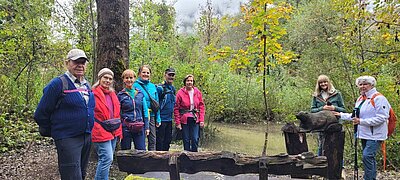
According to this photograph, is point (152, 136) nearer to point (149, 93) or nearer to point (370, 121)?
point (149, 93)

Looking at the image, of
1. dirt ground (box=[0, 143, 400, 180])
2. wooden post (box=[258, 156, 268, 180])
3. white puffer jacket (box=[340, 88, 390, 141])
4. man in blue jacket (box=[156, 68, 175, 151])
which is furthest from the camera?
man in blue jacket (box=[156, 68, 175, 151])

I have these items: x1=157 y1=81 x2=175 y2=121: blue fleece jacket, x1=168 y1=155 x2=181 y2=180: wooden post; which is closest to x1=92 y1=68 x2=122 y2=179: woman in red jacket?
x1=168 y1=155 x2=181 y2=180: wooden post

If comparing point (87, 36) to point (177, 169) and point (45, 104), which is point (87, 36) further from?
point (177, 169)

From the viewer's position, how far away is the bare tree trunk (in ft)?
18.7

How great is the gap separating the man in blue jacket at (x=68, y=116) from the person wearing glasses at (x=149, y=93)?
174 cm

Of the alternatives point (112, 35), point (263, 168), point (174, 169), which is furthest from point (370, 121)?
point (112, 35)

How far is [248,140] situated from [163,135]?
22.9ft

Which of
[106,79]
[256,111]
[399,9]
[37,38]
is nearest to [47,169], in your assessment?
[106,79]

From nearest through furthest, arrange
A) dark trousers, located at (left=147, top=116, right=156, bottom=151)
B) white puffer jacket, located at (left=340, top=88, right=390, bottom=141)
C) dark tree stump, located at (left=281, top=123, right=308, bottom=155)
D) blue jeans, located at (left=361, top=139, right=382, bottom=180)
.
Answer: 1. dark tree stump, located at (left=281, top=123, right=308, bottom=155)
2. white puffer jacket, located at (left=340, top=88, right=390, bottom=141)
3. blue jeans, located at (left=361, top=139, right=382, bottom=180)
4. dark trousers, located at (left=147, top=116, right=156, bottom=151)

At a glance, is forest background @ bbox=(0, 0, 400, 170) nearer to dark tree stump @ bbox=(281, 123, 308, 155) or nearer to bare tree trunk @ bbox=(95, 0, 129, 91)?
bare tree trunk @ bbox=(95, 0, 129, 91)

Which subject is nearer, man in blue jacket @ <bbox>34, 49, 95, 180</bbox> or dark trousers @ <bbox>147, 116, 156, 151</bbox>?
man in blue jacket @ <bbox>34, 49, 95, 180</bbox>

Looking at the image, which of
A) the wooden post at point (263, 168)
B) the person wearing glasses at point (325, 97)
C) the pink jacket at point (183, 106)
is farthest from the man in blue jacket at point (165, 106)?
the wooden post at point (263, 168)

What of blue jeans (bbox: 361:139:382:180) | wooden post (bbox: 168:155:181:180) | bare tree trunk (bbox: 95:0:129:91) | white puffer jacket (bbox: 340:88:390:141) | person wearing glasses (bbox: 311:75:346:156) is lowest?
blue jeans (bbox: 361:139:382:180)

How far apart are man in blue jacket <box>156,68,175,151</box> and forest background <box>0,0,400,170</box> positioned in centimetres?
72
